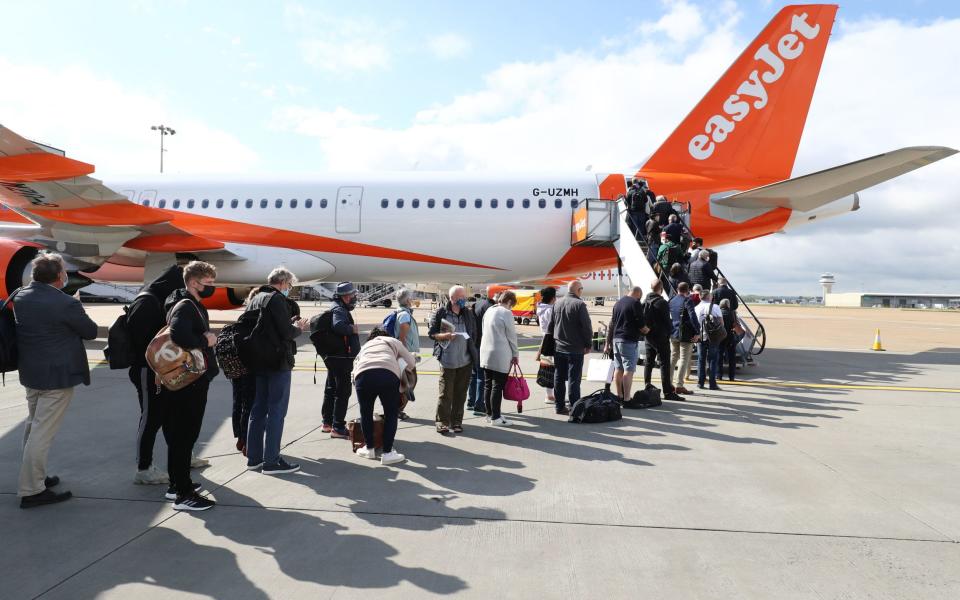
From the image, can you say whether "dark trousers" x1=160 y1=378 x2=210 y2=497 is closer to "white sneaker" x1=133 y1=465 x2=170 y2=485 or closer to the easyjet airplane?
"white sneaker" x1=133 y1=465 x2=170 y2=485

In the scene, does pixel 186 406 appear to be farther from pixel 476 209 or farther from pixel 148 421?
pixel 476 209

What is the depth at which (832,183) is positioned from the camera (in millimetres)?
11148

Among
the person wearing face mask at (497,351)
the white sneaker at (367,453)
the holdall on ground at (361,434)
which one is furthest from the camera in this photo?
the person wearing face mask at (497,351)

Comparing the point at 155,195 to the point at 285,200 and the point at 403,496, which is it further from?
the point at 403,496

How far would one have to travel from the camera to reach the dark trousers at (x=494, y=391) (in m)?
6.41

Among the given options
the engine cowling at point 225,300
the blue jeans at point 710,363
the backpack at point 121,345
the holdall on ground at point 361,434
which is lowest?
the holdall on ground at point 361,434

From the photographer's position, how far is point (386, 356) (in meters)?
4.82

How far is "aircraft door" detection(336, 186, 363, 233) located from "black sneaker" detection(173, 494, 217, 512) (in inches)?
418

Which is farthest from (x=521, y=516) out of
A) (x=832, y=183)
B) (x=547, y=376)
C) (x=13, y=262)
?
(x=13, y=262)

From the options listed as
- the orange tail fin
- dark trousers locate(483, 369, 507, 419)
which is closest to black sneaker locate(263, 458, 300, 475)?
dark trousers locate(483, 369, 507, 419)

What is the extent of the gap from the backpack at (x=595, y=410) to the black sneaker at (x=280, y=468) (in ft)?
10.7

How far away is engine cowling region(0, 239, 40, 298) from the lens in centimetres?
1142

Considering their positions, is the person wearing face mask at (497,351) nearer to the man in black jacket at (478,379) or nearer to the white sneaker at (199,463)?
the man in black jacket at (478,379)

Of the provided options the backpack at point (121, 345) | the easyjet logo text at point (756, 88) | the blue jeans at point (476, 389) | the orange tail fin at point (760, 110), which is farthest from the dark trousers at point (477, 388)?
the easyjet logo text at point (756, 88)
